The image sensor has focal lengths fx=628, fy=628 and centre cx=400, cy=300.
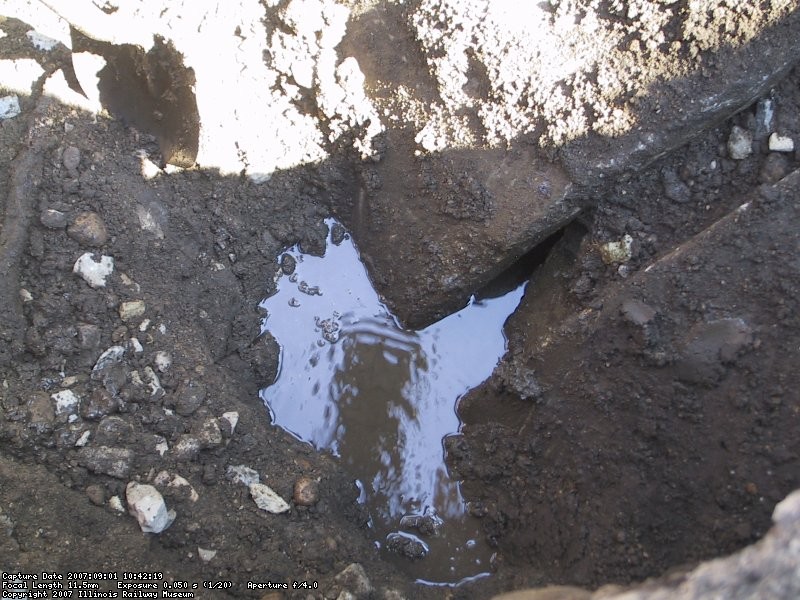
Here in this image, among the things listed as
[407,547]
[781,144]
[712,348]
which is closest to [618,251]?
[712,348]

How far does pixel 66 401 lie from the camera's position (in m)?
2.20

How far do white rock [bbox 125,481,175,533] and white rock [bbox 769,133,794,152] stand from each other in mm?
2497

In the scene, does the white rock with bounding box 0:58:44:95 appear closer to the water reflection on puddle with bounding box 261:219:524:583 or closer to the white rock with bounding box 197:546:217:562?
the water reflection on puddle with bounding box 261:219:524:583

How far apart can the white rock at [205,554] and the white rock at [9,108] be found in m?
1.84

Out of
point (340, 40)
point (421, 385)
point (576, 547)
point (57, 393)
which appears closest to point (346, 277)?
point (421, 385)

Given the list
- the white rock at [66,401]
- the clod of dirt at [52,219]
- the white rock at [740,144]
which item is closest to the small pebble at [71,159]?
the clod of dirt at [52,219]

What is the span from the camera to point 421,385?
278cm

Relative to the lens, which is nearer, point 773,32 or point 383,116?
point 773,32

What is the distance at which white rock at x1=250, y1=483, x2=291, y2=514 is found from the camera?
7.52 feet

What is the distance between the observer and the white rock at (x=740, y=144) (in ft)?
7.69

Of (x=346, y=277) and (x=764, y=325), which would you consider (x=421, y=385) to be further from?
(x=764, y=325)

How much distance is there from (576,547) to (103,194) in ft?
7.26

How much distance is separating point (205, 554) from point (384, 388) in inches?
38.8

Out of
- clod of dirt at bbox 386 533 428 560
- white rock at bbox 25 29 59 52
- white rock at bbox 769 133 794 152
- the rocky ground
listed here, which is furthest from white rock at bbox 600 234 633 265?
white rock at bbox 25 29 59 52
